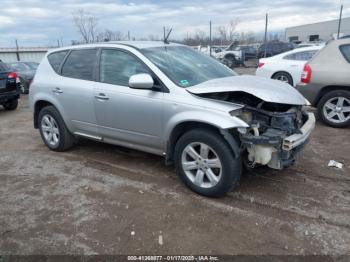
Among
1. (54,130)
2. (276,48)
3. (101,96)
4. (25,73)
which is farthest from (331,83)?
(276,48)

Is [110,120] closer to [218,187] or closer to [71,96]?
[71,96]

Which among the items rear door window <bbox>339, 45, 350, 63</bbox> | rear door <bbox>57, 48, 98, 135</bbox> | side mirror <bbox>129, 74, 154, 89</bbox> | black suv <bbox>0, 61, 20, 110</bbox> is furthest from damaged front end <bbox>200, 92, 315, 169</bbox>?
black suv <bbox>0, 61, 20, 110</bbox>

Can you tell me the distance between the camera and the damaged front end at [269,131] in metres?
3.23

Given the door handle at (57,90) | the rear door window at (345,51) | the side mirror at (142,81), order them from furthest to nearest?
1. the rear door window at (345,51)
2. the door handle at (57,90)
3. the side mirror at (142,81)

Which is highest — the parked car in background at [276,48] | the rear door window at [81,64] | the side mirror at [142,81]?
the parked car in background at [276,48]

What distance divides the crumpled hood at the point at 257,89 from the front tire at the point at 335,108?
9.18 ft

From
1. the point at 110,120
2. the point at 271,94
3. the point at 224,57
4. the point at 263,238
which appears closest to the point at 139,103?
the point at 110,120

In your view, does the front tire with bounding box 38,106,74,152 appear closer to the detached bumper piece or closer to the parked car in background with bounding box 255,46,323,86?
the detached bumper piece

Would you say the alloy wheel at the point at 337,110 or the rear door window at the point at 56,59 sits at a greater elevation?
the rear door window at the point at 56,59

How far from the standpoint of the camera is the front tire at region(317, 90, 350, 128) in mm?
6121

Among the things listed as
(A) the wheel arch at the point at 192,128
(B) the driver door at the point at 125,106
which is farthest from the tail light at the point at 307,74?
(B) the driver door at the point at 125,106

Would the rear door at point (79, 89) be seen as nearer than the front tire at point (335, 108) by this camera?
Yes

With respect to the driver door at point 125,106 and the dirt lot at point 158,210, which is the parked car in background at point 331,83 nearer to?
the dirt lot at point 158,210

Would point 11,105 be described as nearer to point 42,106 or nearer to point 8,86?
point 8,86
